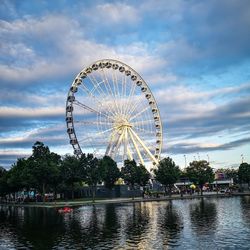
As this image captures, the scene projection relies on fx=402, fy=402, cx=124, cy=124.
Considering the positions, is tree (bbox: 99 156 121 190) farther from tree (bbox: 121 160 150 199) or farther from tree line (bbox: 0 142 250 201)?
tree (bbox: 121 160 150 199)

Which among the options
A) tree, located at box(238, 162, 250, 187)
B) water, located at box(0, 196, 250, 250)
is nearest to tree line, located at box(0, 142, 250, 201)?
tree, located at box(238, 162, 250, 187)

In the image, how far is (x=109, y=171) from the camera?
111562 millimetres

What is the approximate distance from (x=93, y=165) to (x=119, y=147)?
1058cm

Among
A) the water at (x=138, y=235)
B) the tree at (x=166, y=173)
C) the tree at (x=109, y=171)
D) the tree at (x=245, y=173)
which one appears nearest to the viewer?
the water at (x=138, y=235)

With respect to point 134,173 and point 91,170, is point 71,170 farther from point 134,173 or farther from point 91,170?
point 134,173

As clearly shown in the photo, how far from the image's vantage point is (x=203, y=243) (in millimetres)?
29797

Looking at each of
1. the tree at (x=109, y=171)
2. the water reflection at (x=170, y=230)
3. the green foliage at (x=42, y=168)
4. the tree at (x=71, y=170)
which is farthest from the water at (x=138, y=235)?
the tree at (x=71, y=170)

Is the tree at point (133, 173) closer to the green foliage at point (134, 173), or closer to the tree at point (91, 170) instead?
the green foliage at point (134, 173)

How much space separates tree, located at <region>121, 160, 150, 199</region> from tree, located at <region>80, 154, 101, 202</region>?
11.2m

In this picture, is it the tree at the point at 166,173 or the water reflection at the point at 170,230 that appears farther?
the tree at the point at 166,173

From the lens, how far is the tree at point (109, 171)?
108m

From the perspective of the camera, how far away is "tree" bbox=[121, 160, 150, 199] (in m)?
115

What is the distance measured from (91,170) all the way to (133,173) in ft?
48.3

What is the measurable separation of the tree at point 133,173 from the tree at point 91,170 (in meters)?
11.2
